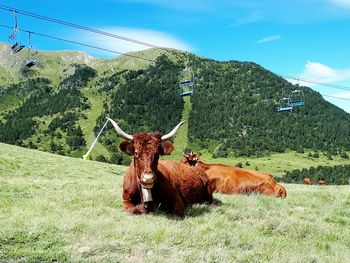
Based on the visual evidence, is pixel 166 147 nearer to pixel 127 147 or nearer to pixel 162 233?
pixel 127 147

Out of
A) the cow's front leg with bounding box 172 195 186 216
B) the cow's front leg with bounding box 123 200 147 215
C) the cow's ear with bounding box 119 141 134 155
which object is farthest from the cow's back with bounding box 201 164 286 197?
the cow's ear with bounding box 119 141 134 155

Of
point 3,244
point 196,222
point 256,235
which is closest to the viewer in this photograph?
point 3,244

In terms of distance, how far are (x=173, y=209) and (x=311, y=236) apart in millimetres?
3440

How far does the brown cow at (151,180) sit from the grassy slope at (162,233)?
0.44 metres

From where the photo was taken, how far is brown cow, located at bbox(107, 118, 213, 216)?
1004 centimetres

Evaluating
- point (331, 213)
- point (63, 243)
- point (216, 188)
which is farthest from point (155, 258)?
point (216, 188)

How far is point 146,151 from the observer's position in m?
10.1

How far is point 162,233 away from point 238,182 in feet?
29.2

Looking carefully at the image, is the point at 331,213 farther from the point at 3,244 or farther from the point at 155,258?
the point at 3,244

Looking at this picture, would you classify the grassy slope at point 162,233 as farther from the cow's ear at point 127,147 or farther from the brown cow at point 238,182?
the brown cow at point 238,182

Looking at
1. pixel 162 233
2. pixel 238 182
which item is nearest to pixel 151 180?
pixel 162 233

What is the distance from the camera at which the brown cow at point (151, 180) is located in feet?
32.9

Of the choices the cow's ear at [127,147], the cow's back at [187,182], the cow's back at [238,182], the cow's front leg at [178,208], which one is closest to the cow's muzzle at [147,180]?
the cow's ear at [127,147]

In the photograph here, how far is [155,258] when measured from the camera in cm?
732
